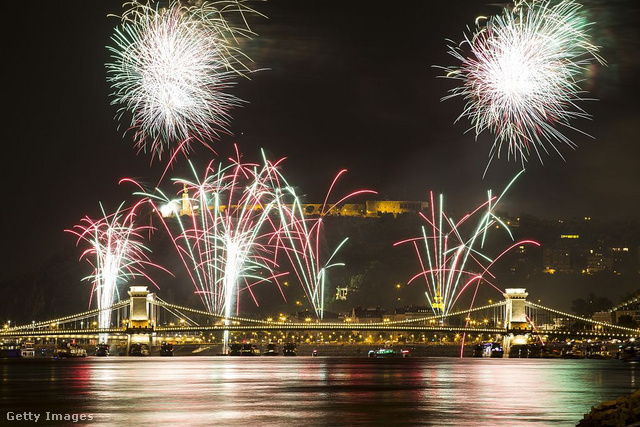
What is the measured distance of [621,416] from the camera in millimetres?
20078

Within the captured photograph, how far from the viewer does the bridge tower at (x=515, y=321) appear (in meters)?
110

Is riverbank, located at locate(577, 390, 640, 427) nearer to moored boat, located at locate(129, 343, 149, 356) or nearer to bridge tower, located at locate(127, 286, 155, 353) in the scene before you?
moored boat, located at locate(129, 343, 149, 356)

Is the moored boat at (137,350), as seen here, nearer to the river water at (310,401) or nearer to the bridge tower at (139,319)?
the bridge tower at (139,319)

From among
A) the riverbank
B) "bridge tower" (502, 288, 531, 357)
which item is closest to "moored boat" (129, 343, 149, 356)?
"bridge tower" (502, 288, 531, 357)

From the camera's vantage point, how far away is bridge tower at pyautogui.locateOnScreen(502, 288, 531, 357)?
110 m

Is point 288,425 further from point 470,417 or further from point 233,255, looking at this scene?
point 233,255

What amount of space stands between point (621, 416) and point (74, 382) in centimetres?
3562

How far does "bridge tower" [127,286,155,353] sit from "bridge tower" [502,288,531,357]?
4071cm

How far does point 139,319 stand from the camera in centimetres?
11350

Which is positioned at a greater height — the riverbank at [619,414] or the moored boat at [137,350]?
the riverbank at [619,414]

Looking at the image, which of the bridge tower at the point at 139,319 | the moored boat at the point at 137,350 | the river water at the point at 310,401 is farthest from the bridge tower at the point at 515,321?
the river water at the point at 310,401

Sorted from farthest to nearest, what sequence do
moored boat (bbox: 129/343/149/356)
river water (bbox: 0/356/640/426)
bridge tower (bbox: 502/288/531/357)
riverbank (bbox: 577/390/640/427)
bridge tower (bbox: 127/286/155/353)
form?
bridge tower (bbox: 127/286/155/353), moored boat (bbox: 129/343/149/356), bridge tower (bbox: 502/288/531/357), river water (bbox: 0/356/640/426), riverbank (bbox: 577/390/640/427)

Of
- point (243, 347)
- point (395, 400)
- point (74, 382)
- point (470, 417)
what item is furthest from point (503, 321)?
point (470, 417)

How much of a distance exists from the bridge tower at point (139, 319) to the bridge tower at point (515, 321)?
40.7 metres
